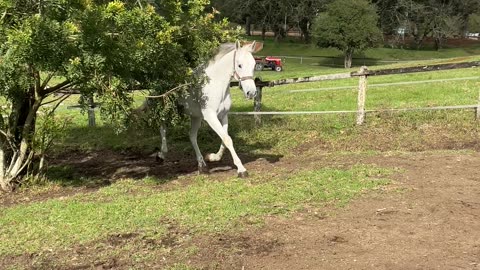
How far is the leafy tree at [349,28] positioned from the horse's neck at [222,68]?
3757cm

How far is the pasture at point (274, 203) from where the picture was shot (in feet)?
14.9

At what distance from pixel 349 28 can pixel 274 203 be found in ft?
133

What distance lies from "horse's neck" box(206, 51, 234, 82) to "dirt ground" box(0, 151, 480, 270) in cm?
299

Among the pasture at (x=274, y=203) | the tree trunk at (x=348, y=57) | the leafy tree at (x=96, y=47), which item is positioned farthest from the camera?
the tree trunk at (x=348, y=57)

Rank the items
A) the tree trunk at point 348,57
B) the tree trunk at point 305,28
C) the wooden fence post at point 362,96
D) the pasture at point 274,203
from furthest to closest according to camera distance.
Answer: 1. the tree trunk at point 305,28
2. the tree trunk at point 348,57
3. the wooden fence post at point 362,96
4. the pasture at point 274,203

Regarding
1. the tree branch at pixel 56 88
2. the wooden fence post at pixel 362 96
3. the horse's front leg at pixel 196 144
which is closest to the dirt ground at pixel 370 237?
the horse's front leg at pixel 196 144

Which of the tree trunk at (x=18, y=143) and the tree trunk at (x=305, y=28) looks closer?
the tree trunk at (x=18, y=143)

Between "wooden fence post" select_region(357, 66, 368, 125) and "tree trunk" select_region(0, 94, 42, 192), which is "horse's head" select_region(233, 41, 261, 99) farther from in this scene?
Answer: "wooden fence post" select_region(357, 66, 368, 125)

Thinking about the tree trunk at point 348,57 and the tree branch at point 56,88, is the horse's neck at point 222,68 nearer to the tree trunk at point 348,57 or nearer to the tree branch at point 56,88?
the tree branch at point 56,88

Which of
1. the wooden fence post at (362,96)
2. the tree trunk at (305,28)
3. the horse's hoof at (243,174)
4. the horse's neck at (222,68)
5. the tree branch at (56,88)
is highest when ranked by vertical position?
the tree trunk at (305,28)

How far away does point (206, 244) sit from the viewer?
476cm

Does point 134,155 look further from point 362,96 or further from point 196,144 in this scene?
point 362,96

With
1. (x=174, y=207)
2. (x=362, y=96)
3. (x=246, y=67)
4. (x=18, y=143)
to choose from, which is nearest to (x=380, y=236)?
(x=174, y=207)

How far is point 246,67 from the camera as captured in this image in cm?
747
